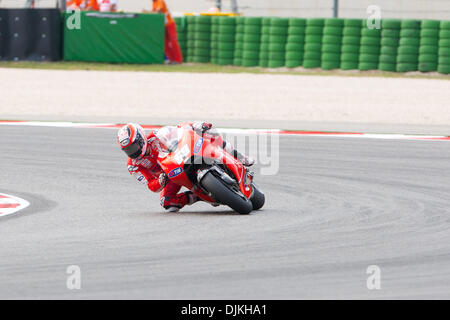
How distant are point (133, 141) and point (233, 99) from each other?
12.4 meters

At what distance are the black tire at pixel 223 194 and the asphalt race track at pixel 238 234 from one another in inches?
4.2

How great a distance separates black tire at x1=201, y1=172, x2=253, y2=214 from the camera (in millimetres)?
8797

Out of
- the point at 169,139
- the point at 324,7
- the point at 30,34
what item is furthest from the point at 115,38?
the point at 169,139

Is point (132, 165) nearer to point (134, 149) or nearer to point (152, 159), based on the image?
point (152, 159)

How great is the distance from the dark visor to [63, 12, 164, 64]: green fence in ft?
61.9

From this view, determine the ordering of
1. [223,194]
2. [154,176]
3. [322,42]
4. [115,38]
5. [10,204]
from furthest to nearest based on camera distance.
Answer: [115,38], [322,42], [10,204], [154,176], [223,194]

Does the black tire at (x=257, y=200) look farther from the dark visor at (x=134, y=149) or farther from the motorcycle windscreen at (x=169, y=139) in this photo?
the dark visor at (x=134, y=149)

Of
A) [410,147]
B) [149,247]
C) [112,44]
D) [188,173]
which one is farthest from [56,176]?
[112,44]

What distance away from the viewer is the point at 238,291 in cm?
641

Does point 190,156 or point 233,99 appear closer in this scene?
point 190,156

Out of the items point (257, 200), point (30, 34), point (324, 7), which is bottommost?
point (257, 200)

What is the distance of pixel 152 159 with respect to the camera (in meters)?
9.19
